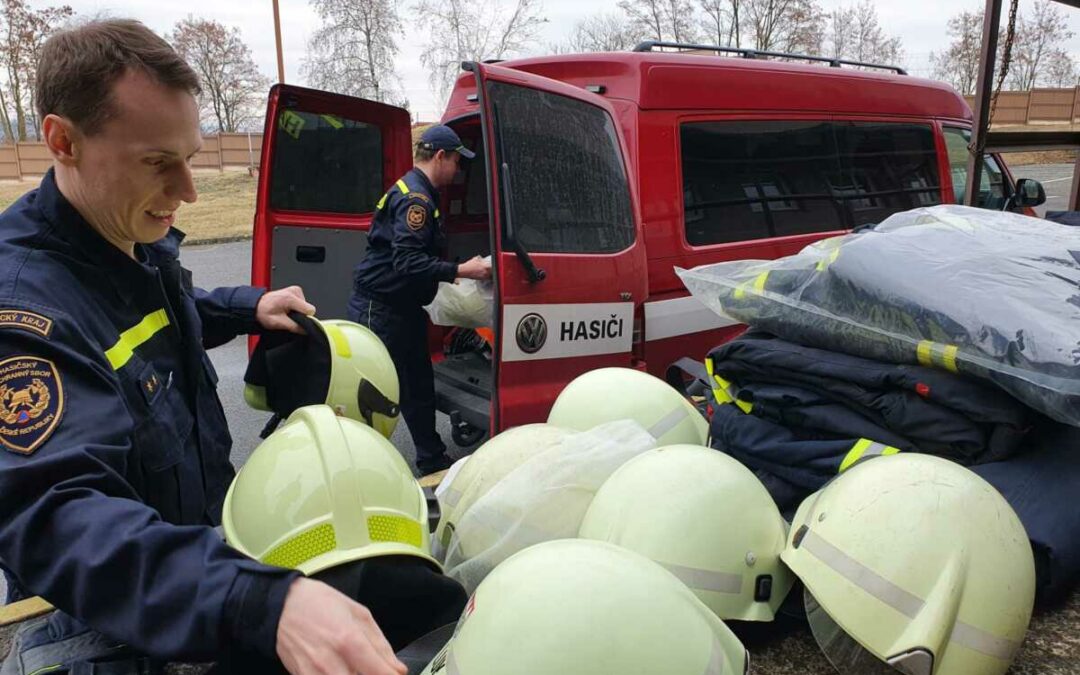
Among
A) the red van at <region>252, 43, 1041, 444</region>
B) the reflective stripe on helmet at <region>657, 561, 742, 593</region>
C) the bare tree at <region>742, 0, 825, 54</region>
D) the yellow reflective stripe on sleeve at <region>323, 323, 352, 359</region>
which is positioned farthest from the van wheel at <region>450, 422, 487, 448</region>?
the bare tree at <region>742, 0, 825, 54</region>

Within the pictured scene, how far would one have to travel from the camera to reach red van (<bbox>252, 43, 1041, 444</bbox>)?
3.31 m

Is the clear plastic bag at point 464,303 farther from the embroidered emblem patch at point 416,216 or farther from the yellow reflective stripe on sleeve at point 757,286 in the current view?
the yellow reflective stripe on sleeve at point 757,286

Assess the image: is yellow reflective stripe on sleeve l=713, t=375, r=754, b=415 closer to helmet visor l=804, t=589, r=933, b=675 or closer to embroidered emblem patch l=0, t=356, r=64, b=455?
helmet visor l=804, t=589, r=933, b=675

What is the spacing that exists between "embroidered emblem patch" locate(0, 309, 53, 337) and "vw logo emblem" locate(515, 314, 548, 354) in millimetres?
2232

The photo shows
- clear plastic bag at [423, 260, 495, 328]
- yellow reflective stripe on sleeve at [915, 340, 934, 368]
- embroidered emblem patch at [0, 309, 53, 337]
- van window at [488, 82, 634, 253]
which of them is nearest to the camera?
embroidered emblem patch at [0, 309, 53, 337]

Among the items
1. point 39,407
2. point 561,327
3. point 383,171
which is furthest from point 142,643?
point 383,171

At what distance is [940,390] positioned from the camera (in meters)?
1.66

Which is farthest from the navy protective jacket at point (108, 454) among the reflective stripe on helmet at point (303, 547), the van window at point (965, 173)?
the van window at point (965, 173)

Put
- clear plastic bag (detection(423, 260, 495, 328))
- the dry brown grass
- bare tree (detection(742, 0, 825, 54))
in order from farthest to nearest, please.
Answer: bare tree (detection(742, 0, 825, 54)), the dry brown grass, clear plastic bag (detection(423, 260, 495, 328))

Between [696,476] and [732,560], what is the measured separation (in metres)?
0.17

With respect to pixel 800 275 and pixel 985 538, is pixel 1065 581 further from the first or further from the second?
pixel 800 275

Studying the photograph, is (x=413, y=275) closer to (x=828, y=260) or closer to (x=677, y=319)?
(x=677, y=319)

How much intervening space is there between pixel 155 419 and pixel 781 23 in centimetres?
3379

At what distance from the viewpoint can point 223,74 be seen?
36656mm
